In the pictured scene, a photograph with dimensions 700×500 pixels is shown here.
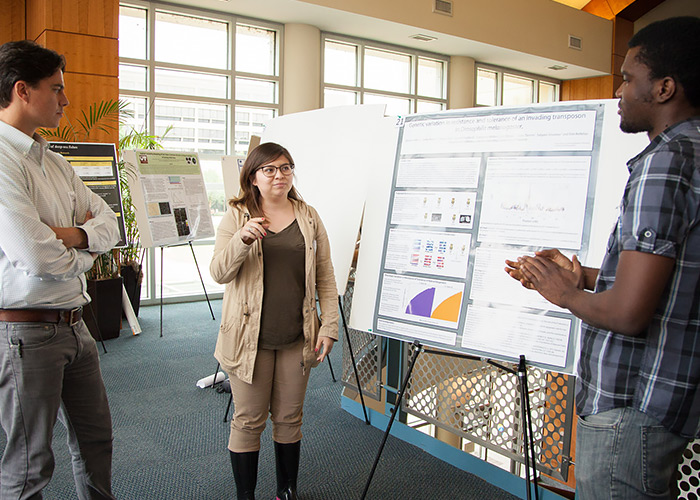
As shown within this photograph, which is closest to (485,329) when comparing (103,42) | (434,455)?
(434,455)

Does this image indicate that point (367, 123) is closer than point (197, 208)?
Yes

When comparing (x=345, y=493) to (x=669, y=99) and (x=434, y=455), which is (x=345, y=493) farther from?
(x=669, y=99)

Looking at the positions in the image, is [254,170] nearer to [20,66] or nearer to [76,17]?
[20,66]

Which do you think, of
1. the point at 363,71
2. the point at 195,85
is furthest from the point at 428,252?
the point at 363,71

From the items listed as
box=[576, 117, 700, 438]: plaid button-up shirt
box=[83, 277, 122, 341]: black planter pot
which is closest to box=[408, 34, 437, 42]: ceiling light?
box=[83, 277, 122, 341]: black planter pot

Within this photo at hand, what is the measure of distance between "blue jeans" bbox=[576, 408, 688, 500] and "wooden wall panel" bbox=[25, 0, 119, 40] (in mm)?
5709

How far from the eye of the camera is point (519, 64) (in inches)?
380

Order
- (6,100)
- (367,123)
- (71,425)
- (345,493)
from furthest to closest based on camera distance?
(367,123), (345,493), (71,425), (6,100)

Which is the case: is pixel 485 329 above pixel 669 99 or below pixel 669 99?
below

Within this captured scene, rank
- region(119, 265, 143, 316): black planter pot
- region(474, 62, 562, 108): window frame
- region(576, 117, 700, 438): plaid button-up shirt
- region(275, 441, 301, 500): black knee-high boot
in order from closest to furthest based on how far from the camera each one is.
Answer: region(576, 117, 700, 438): plaid button-up shirt, region(275, 441, 301, 500): black knee-high boot, region(119, 265, 143, 316): black planter pot, region(474, 62, 562, 108): window frame

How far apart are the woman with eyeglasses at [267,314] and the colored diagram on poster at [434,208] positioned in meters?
0.40

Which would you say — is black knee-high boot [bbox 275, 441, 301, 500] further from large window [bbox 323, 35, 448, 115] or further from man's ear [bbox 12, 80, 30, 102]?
large window [bbox 323, 35, 448, 115]

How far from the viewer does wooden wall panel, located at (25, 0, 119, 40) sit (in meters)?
4.94

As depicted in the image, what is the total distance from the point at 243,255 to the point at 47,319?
2.25 feet
